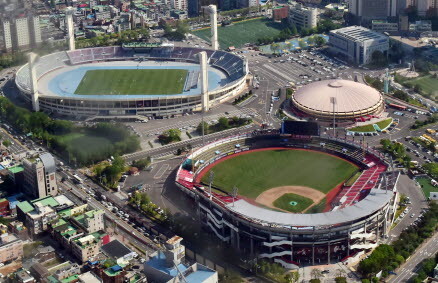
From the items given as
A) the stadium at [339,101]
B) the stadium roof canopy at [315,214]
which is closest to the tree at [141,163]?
the stadium roof canopy at [315,214]

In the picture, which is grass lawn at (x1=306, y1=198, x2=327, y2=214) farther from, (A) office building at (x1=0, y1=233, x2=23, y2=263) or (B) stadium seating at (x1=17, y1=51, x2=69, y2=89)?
(B) stadium seating at (x1=17, y1=51, x2=69, y2=89)

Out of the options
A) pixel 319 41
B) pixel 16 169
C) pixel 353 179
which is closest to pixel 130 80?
pixel 16 169

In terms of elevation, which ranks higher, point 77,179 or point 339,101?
point 339,101

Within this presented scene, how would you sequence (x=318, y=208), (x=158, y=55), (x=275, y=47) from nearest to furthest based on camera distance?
(x=318, y=208), (x=158, y=55), (x=275, y=47)

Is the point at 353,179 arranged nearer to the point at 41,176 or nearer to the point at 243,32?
the point at 41,176

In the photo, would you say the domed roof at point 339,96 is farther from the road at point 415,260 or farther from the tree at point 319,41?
the road at point 415,260

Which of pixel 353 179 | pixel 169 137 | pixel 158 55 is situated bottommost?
pixel 353 179
